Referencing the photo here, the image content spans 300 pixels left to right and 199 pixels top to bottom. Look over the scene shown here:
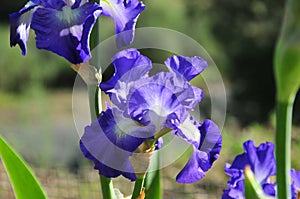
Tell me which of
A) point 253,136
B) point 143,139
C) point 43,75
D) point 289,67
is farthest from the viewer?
point 43,75

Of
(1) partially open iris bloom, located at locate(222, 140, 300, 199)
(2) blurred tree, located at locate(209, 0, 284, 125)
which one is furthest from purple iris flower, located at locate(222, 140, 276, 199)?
(2) blurred tree, located at locate(209, 0, 284, 125)

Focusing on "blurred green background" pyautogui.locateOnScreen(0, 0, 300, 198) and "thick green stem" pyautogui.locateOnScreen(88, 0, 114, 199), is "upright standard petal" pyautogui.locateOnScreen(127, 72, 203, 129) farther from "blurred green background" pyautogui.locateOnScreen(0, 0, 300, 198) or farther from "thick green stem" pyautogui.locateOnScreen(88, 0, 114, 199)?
"blurred green background" pyautogui.locateOnScreen(0, 0, 300, 198)

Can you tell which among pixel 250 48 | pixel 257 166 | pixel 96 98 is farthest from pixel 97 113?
pixel 250 48

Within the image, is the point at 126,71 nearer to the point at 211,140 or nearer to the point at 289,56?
the point at 211,140

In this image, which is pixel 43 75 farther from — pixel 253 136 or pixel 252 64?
pixel 253 136

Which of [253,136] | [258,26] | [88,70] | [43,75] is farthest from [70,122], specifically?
[88,70]

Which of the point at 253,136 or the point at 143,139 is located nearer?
the point at 143,139
